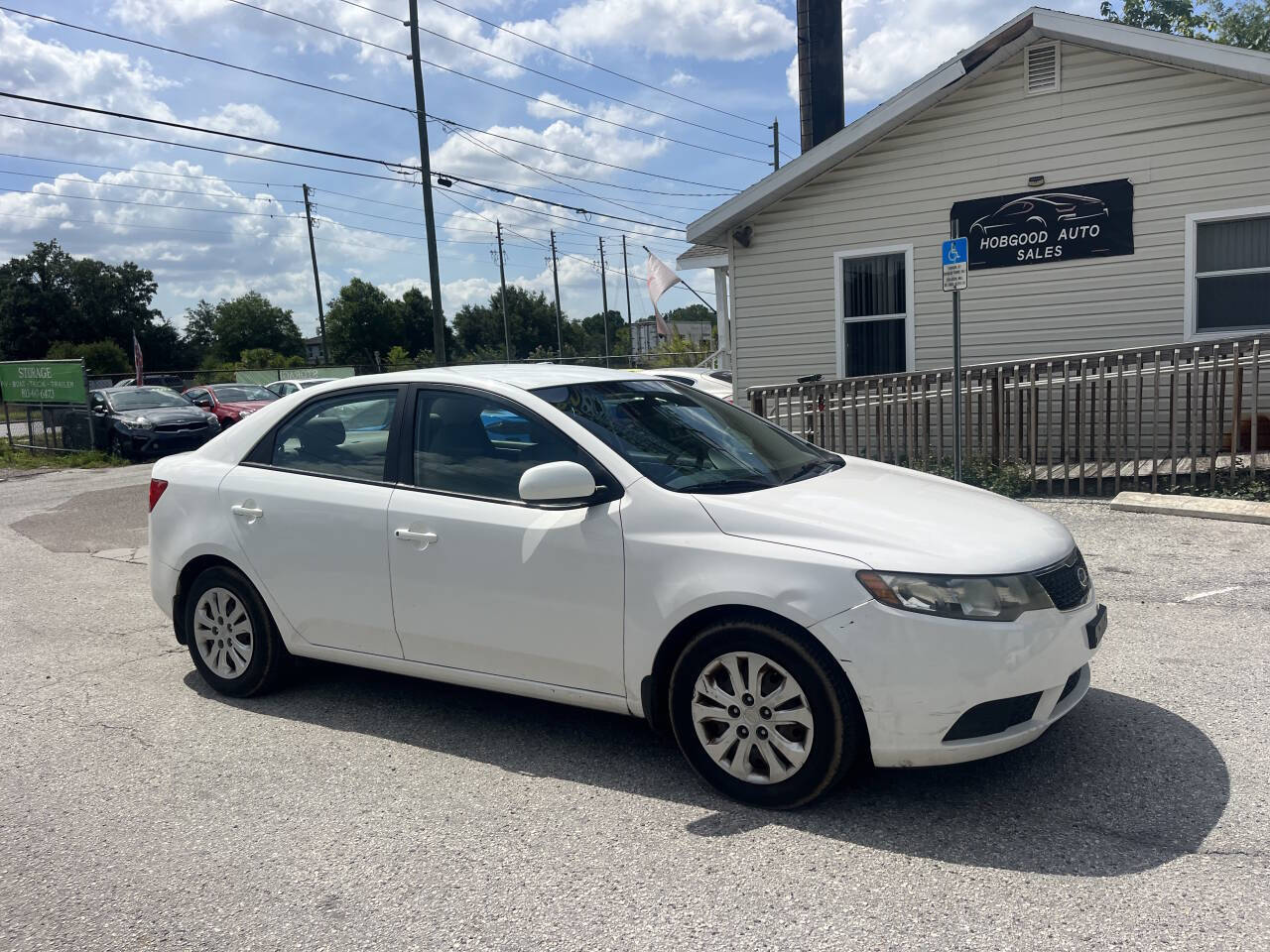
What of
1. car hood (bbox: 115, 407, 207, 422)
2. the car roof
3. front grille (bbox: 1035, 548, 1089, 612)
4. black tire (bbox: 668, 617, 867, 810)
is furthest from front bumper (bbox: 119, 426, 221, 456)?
front grille (bbox: 1035, 548, 1089, 612)

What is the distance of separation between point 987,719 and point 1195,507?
6.17 metres

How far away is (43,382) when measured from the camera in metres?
21.5

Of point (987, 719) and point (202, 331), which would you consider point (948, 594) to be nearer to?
point (987, 719)

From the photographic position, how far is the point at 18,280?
7250 centimetres

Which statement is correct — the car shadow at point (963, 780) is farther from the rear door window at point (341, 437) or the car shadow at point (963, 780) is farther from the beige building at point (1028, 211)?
the beige building at point (1028, 211)

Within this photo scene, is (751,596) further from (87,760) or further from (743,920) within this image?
(87,760)

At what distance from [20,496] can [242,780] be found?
13.0m

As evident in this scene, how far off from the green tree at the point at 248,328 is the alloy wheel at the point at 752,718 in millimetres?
85817

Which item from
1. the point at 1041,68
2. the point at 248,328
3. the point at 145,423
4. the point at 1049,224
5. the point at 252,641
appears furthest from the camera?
the point at 248,328

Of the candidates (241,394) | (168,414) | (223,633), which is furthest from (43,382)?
(223,633)

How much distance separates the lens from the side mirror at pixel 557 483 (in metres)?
3.79

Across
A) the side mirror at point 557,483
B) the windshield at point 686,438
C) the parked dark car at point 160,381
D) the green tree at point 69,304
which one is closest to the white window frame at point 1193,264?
the windshield at point 686,438

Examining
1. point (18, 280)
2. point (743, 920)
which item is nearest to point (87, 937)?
point (743, 920)

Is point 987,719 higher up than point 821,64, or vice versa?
point 821,64
